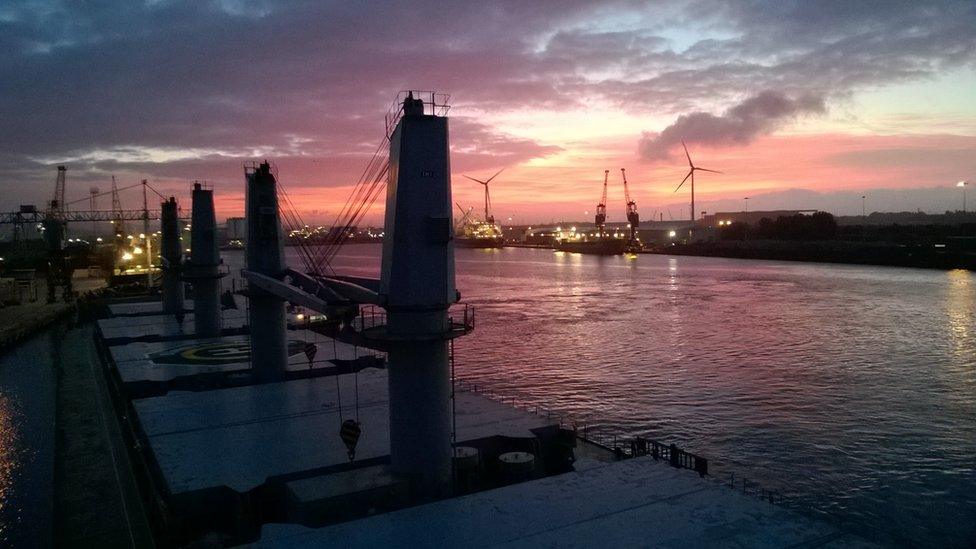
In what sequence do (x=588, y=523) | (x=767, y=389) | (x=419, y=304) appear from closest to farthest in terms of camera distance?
(x=588, y=523) → (x=419, y=304) → (x=767, y=389)

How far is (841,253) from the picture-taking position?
131000mm

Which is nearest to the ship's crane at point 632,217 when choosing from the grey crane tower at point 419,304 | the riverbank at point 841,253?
the riverbank at point 841,253

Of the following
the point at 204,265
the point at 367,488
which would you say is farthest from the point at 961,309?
the point at 367,488

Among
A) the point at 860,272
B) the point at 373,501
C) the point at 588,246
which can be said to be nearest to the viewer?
the point at 373,501

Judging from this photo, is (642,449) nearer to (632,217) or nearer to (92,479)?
(92,479)

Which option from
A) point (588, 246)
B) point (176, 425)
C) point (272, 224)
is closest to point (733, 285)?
point (272, 224)

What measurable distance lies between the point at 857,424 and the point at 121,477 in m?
27.9

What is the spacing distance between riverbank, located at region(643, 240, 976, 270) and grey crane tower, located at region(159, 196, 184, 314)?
11576cm

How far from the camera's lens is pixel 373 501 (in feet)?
41.8

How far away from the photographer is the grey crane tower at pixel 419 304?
13.1 meters

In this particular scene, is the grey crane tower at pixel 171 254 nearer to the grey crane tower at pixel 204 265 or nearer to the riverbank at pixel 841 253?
the grey crane tower at pixel 204 265

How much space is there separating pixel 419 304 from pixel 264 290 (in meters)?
12.7

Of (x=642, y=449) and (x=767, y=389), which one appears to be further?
(x=767, y=389)

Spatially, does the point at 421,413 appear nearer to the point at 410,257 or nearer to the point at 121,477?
the point at 410,257
